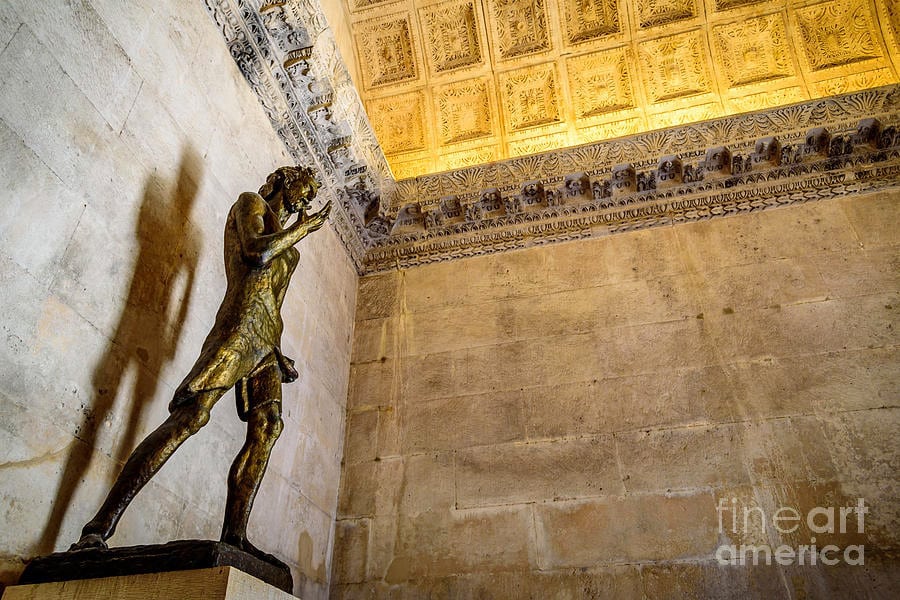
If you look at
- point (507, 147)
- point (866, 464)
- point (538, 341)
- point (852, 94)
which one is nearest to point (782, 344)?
point (866, 464)

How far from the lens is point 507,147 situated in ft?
24.1

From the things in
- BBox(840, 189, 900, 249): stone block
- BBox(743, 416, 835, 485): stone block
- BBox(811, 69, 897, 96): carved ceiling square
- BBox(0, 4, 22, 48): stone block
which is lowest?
BBox(743, 416, 835, 485): stone block

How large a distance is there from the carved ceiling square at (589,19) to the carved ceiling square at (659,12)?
0.27 meters

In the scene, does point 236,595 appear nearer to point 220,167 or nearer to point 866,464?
point 220,167

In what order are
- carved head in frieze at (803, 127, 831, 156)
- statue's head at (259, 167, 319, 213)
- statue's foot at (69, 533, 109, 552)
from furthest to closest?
carved head in frieze at (803, 127, 831, 156)
statue's head at (259, 167, 319, 213)
statue's foot at (69, 533, 109, 552)

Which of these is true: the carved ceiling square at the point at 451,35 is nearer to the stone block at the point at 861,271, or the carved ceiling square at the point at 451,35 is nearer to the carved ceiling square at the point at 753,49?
the carved ceiling square at the point at 753,49

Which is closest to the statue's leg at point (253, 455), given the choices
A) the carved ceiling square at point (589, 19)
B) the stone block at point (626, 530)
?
the stone block at point (626, 530)

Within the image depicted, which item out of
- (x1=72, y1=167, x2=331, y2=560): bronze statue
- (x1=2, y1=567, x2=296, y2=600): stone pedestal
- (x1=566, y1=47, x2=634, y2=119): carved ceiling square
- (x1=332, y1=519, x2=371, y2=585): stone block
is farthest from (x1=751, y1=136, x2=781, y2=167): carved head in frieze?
(x1=2, y1=567, x2=296, y2=600): stone pedestal

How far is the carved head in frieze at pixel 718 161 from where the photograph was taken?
617 cm

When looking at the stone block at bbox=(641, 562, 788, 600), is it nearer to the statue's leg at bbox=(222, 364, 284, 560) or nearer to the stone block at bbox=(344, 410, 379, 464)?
the stone block at bbox=(344, 410, 379, 464)

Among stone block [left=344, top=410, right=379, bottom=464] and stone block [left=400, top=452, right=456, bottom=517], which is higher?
stone block [left=344, top=410, right=379, bottom=464]

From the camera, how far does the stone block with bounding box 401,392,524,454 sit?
552 cm

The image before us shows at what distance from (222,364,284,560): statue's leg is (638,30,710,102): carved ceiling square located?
5743mm

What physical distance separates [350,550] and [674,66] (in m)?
6.22
